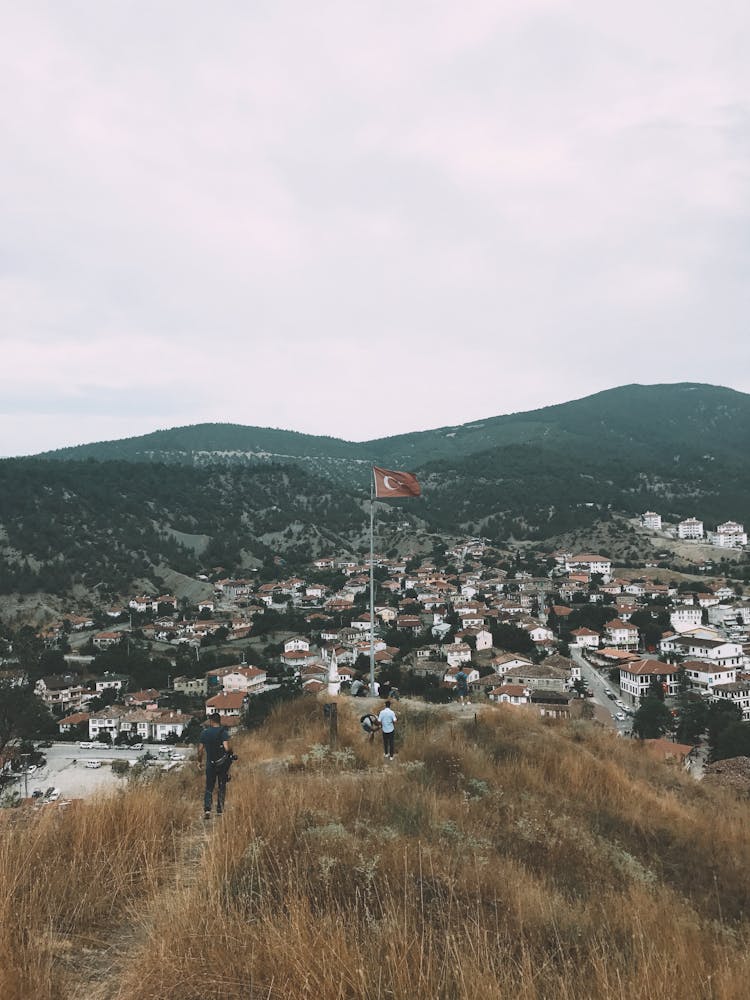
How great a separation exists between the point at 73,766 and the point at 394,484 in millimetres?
28915

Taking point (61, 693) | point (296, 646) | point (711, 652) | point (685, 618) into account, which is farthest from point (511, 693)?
point (685, 618)

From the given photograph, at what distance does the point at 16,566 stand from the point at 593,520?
10741 centimetres

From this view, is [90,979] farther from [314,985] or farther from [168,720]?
[168,720]

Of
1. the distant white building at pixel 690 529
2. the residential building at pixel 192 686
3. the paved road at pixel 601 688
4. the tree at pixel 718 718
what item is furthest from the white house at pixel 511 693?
the distant white building at pixel 690 529

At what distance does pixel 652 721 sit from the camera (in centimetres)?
3338

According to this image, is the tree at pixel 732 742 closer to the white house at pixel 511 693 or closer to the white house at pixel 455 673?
the white house at pixel 511 693

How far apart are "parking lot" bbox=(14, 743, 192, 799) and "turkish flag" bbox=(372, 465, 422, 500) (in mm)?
18133

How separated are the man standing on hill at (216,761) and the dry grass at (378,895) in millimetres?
173

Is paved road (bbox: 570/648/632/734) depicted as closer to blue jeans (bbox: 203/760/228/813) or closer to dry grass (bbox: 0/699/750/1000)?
dry grass (bbox: 0/699/750/1000)

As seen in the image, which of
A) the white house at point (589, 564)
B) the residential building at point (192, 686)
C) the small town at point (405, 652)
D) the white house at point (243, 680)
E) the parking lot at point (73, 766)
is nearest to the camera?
the parking lot at point (73, 766)

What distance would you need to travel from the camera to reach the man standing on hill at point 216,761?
224 inches

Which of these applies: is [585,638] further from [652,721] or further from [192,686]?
[192,686]

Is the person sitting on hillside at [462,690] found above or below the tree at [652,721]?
above

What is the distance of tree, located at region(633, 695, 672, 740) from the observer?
32.3 meters
